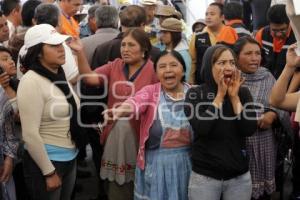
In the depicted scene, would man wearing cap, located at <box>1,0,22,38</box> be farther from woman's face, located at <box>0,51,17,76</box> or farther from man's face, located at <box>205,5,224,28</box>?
man's face, located at <box>205,5,224,28</box>

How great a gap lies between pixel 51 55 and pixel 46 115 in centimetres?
36

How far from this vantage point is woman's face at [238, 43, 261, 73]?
2953 millimetres

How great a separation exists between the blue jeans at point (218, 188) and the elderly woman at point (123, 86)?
582 millimetres

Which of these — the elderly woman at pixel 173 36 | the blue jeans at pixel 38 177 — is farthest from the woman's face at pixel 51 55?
the elderly woman at pixel 173 36

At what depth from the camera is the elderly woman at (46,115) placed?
Answer: 253cm

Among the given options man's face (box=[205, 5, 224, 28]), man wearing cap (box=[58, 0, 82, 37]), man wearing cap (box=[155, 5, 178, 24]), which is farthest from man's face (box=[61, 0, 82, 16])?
man's face (box=[205, 5, 224, 28])

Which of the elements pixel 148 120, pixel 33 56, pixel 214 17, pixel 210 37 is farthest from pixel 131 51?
pixel 214 17

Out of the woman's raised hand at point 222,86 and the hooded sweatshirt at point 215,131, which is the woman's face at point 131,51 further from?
the woman's raised hand at point 222,86

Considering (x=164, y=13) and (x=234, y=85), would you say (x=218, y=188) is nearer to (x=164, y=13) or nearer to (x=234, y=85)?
(x=234, y=85)

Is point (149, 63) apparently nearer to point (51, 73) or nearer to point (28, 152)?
point (51, 73)

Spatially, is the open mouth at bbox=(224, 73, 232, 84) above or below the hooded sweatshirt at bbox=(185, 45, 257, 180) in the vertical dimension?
above

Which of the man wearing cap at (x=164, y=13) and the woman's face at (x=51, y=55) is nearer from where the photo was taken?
the woman's face at (x=51, y=55)

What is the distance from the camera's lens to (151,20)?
15.9 feet

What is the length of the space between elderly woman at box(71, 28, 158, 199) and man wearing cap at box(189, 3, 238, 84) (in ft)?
4.46
